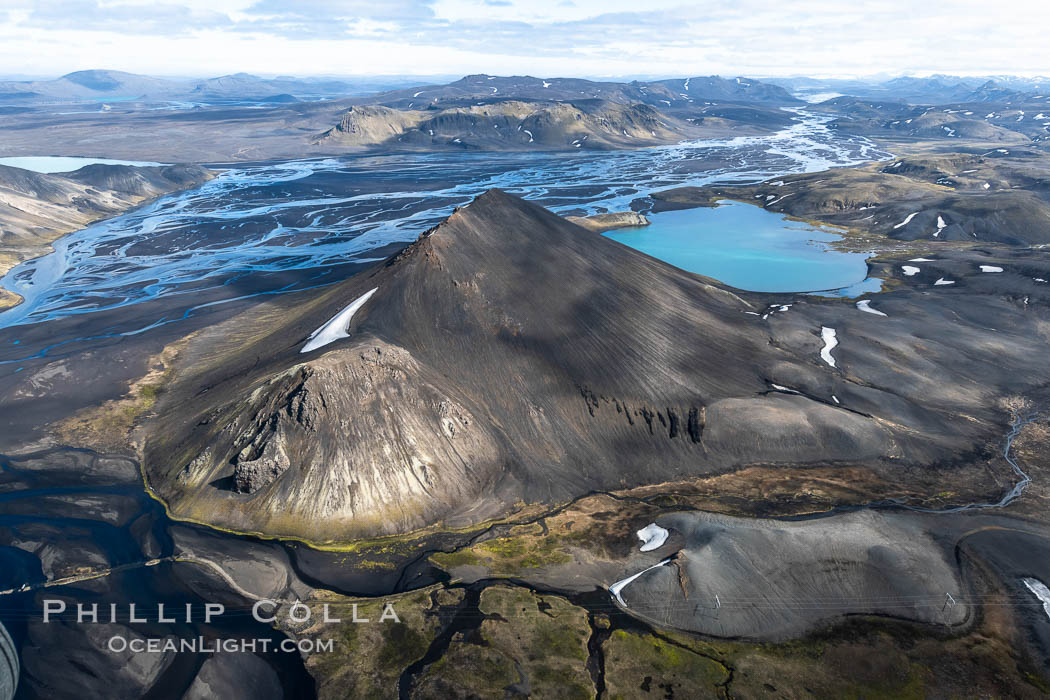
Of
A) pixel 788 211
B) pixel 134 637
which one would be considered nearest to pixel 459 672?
pixel 134 637

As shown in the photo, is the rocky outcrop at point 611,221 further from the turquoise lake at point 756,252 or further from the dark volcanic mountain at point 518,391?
the dark volcanic mountain at point 518,391

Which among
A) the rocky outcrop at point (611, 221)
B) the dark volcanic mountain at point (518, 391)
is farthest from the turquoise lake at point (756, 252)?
the dark volcanic mountain at point (518, 391)

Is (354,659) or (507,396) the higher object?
(507,396)

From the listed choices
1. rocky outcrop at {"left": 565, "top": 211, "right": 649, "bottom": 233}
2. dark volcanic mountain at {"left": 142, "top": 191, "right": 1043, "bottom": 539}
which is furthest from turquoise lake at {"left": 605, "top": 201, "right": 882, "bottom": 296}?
dark volcanic mountain at {"left": 142, "top": 191, "right": 1043, "bottom": 539}

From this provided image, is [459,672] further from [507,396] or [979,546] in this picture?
[979,546]

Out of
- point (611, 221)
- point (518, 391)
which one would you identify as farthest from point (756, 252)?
Result: point (518, 391)

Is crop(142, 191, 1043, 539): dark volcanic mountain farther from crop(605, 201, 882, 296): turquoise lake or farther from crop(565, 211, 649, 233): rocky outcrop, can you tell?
crop(565, 211, 649, 233): rocky outcrop
